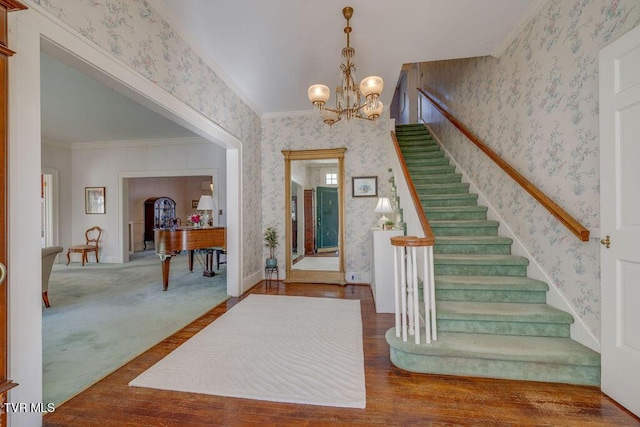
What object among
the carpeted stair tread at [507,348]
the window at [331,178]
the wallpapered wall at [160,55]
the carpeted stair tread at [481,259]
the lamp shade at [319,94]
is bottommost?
the carpeted stair tread at [507,348]

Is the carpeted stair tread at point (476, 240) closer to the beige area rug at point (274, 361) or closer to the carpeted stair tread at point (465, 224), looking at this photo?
the carpeted stair tread at point (465, 224)

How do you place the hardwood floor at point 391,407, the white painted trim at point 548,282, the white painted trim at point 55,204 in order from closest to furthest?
the hardwood floor at point 391,407, the white painted trim at point 548,282, the white painted trim at point 55,204

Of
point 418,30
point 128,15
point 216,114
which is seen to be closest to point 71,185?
point 216,114

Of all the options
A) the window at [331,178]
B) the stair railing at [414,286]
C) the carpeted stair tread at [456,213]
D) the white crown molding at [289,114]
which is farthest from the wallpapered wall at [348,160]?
the stair railing at [414,286]

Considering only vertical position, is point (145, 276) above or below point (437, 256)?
below

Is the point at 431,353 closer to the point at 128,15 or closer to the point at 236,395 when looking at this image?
the point at 236,395

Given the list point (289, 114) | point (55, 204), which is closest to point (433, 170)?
point (289, 114)

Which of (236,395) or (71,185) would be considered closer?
(236,395)

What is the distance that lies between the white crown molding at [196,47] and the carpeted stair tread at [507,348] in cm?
333

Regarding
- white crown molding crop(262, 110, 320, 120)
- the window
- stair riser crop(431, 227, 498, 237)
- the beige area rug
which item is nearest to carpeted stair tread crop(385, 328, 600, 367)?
the beige area rug

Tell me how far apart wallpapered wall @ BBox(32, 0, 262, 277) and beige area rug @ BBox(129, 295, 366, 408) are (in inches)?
63.5

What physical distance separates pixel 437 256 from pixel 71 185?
27.5 ft

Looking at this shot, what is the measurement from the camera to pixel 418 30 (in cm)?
273

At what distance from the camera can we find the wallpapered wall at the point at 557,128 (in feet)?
6.31
